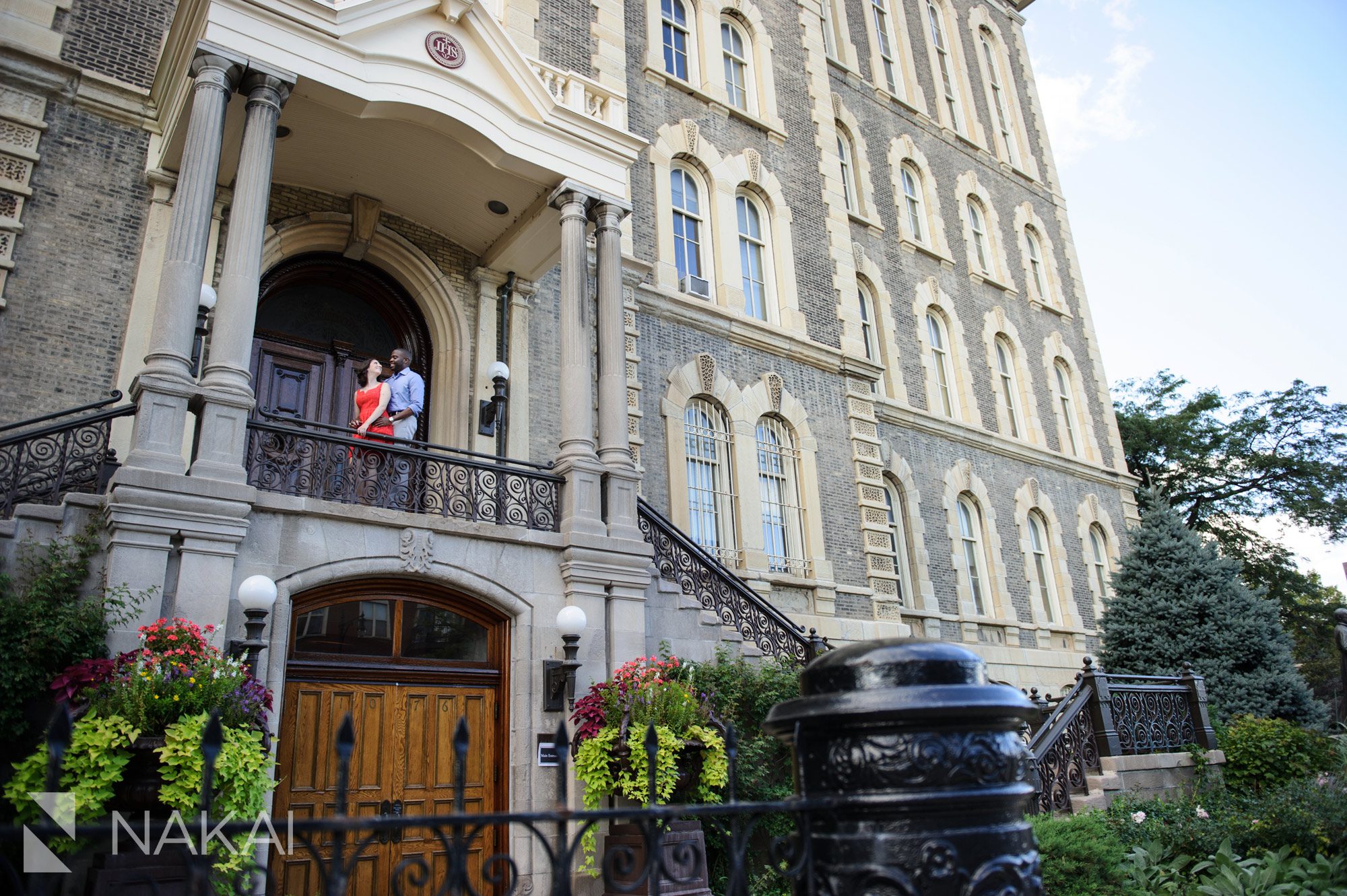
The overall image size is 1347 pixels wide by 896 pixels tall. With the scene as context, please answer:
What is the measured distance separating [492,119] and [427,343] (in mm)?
3675

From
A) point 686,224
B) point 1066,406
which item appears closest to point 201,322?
point 686,224

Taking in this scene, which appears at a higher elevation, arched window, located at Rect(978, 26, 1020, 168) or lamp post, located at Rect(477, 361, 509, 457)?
arched window, located at Rect(978, 26, 1020, 168)

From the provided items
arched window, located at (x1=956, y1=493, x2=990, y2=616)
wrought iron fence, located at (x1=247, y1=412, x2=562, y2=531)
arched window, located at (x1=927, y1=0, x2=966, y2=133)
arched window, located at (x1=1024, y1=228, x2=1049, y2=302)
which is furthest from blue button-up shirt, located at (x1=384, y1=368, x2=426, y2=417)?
arched window, located at (x1=1024, y1=228, x2=1049, y2=302)

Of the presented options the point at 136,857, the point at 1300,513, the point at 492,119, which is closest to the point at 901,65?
the point at 492,119

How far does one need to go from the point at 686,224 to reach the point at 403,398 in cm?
801

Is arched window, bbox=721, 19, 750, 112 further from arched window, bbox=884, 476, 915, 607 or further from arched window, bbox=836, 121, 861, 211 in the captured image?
arched window, bbox=884, 476, 915, 607

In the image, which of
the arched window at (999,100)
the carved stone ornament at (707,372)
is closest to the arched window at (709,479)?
the carved stone ornament at (707,372)

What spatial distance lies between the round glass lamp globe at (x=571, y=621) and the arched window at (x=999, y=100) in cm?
2449

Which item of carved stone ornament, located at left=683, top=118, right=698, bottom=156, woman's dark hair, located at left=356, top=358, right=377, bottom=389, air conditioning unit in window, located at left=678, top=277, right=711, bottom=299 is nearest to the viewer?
woman's dark hair, located at left=356, top=358, right=377, bottom=389

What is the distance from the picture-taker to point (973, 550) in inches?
855

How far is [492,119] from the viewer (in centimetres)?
1147

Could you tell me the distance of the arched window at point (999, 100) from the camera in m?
29.2

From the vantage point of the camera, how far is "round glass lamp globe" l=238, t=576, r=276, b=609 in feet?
25.4

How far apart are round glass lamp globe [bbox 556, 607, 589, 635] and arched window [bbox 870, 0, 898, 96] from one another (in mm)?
20351
